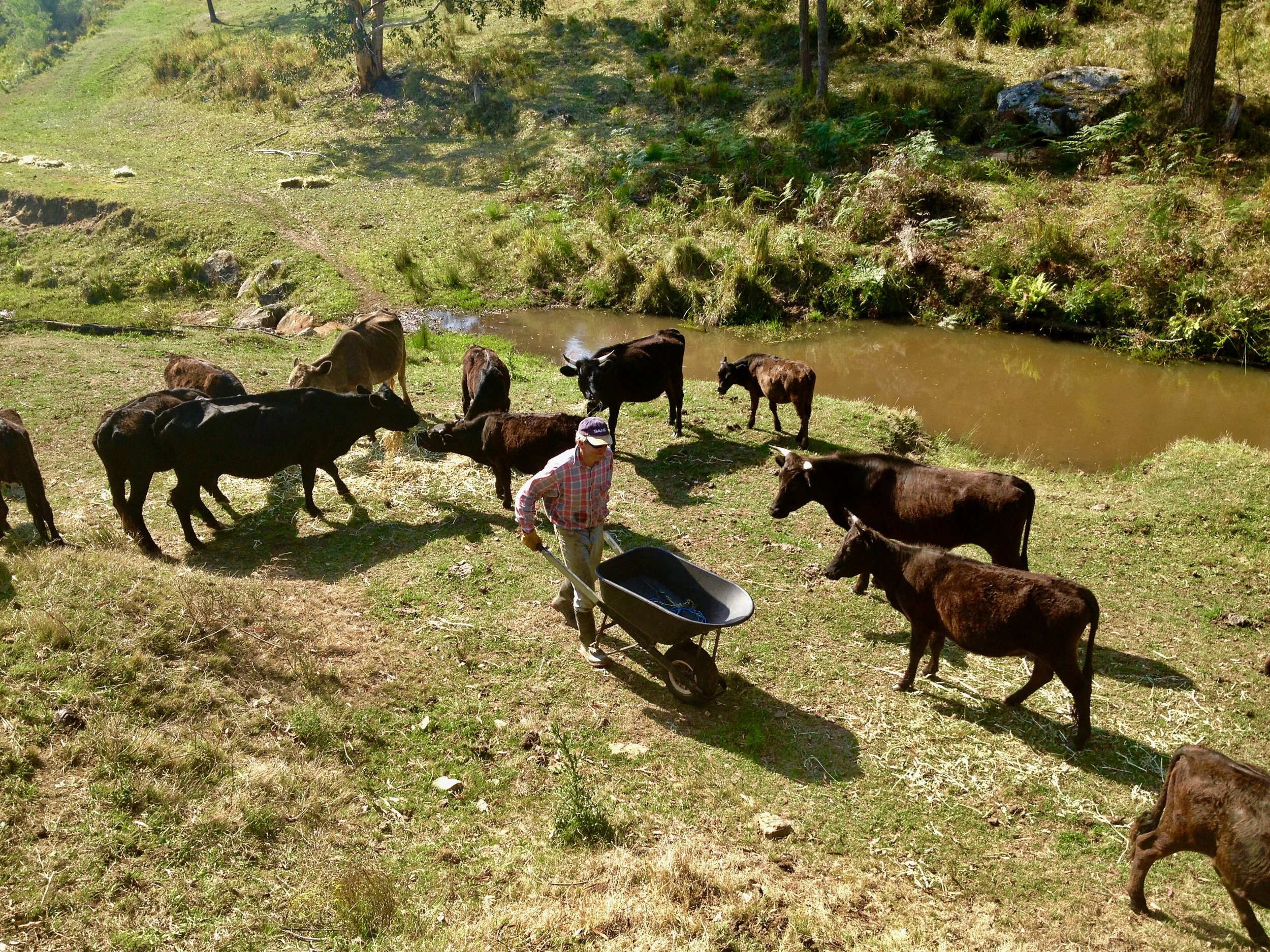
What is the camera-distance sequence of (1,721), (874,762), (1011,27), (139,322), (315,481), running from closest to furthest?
(1,721), (874,762), (315,481), (139,322), (1011,27)

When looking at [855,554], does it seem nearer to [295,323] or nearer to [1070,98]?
[295,323]

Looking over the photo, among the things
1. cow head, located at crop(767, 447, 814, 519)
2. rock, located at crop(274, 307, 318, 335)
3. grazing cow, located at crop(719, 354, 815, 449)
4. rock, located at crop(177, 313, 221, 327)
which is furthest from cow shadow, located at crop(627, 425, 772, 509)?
rock, located at crop(177, 313, 221, 327)

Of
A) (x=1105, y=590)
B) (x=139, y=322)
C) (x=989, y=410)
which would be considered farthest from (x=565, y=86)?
(x=1105, y=590)

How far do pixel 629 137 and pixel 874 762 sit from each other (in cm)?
2585

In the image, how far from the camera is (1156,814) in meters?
5.18

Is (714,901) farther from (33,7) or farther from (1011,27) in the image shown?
(33,7)

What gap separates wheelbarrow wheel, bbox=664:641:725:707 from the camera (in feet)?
22.0

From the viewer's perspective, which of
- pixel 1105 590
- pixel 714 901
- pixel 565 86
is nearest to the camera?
pixel 714 901

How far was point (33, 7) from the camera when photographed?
53.1 metres

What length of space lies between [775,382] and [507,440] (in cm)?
443

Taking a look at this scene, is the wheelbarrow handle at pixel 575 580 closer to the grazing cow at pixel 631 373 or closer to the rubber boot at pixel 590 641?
the rubber boot at pixel 590 641

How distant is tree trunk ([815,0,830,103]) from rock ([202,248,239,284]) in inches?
707

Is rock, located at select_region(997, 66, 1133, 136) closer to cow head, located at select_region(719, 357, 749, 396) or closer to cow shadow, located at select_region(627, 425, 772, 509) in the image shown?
cow head, located at select_region(719, 357, 749, 396)

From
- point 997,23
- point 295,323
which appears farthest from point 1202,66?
point 295,323
